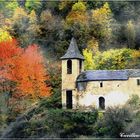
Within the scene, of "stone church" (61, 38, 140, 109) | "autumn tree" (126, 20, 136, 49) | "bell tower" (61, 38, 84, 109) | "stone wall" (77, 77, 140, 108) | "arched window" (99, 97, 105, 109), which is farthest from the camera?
"autumn tree" (126, 20, 136, 49)

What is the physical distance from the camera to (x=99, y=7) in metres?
83.1

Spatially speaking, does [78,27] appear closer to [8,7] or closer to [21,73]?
[8,7]

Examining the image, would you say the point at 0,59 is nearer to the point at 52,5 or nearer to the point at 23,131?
the point at 23,131

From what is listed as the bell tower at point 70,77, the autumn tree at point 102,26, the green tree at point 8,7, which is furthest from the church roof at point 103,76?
the green tree at point 8,7

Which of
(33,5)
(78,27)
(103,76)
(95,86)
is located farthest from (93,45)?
(95,86)

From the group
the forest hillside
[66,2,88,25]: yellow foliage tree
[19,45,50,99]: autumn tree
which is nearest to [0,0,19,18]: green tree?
the forest hillside

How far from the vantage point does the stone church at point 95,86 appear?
50719 mm

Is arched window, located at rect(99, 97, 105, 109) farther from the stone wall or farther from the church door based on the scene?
the church door

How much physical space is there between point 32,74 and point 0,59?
3.96 meters

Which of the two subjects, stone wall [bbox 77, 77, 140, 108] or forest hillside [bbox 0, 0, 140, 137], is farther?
stone wall [bbox 77, 77, 140, 108]

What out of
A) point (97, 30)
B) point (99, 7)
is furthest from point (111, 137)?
point (99, 7)

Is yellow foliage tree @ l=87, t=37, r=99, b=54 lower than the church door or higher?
higher

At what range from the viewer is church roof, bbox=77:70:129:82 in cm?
5122

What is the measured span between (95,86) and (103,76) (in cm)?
122
